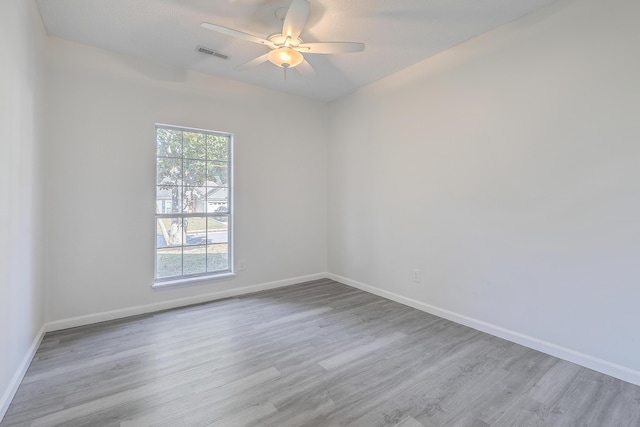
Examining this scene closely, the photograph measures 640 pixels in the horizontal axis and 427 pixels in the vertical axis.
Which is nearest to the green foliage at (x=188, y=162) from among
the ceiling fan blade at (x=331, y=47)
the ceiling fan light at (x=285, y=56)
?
the ceiling fan light at (x=285, y=56)

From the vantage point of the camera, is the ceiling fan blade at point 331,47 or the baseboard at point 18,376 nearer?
the baseboard at point 18,376

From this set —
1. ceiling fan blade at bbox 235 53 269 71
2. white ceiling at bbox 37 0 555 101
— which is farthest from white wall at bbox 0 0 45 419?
ceiling fan blade at bbox 235 53 269 71

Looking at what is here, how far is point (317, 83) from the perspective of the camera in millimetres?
3639

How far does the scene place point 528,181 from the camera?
2354 mm

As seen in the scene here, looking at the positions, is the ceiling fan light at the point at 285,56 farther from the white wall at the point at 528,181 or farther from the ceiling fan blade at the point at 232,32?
the white wall at the point at 528,181

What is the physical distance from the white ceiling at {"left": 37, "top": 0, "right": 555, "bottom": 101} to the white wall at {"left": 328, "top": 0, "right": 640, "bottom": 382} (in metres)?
0.27

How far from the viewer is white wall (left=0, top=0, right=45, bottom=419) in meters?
1.62

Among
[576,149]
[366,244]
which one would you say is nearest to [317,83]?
[366,244]

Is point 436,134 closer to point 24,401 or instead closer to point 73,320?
point 24,401

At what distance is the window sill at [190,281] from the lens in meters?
3.13

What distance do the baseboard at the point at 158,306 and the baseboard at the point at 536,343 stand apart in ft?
5.06

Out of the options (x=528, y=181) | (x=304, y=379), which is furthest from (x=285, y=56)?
(x=304, y=379)

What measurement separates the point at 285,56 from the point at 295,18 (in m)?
0.36

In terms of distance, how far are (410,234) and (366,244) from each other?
71cm
